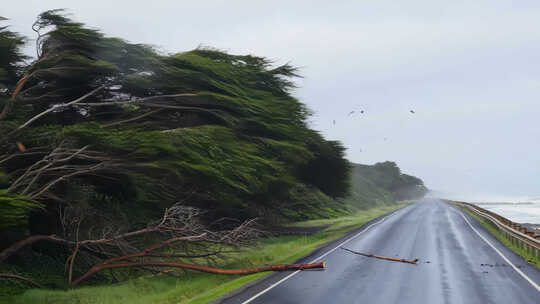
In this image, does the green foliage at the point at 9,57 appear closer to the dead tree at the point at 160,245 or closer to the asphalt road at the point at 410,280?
the dead tree at the point at 160,245

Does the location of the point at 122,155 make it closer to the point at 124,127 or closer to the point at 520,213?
the point at 124,127

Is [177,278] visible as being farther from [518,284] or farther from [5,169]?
[518,284]

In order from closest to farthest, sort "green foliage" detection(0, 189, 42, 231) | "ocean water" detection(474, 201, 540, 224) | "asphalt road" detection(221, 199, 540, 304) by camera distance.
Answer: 1. "green foliage" detection(0, 189, 42, 231)
2. "asphalt road" detection(221, 199, 540, 304)
3. "ocean water" detection(474, 201, 540, 224)

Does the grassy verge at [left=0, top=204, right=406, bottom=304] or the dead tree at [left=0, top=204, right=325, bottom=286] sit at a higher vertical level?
the dead tree at [left=0, top=204, right=325, bottom=286]

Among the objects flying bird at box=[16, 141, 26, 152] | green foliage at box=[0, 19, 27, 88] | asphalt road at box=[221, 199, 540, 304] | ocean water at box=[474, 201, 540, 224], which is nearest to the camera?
asphalt road at box=[221, 199, 540, 304]

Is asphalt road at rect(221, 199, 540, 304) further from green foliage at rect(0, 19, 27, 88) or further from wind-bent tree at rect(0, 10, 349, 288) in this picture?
green foliage at rect(0, 19, 27, 88)

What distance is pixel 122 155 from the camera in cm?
1451

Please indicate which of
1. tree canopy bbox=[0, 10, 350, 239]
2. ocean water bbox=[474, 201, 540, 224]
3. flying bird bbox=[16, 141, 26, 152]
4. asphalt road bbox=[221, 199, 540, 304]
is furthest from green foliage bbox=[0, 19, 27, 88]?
ocean water bbox=[474, 201, 540, 224]

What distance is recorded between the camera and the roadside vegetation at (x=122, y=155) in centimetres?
1391

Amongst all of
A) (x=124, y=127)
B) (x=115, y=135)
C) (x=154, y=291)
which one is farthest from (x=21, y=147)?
(x=154, y=291)

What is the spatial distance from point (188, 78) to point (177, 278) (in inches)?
336

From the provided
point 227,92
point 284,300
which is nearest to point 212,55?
point 227,92

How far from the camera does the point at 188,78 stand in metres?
20.1

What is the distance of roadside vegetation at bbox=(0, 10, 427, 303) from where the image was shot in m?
13.9
